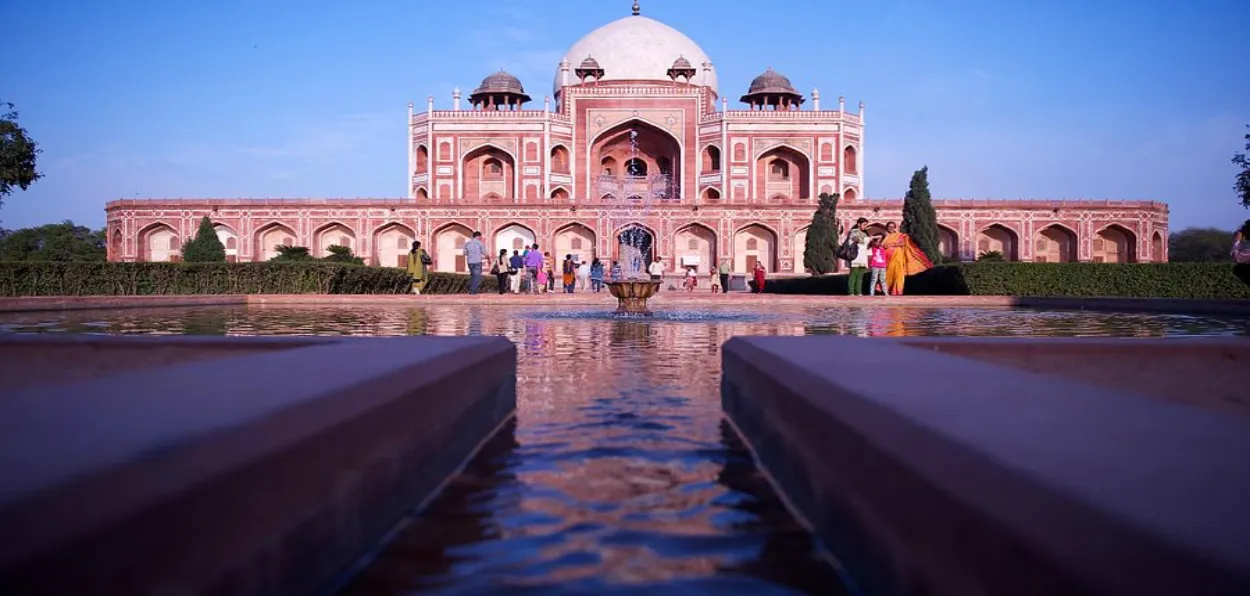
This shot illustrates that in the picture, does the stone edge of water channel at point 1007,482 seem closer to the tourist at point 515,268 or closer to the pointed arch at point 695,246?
the tourist at point 515,268

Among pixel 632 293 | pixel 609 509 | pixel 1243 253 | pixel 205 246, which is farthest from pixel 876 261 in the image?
pixel 205 246

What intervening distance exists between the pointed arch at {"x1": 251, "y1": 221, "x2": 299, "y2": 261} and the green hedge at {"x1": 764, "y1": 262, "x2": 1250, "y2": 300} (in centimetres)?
2061

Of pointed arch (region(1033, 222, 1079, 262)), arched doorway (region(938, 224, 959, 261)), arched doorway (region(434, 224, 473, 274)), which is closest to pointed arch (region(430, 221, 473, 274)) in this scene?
arched doorway (region(434, 224, 473, 274))

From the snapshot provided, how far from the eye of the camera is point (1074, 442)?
1113 millimetres

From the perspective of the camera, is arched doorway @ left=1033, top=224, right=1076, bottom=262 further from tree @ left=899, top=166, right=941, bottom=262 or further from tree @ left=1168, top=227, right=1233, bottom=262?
tree @ left=1168, top=227, right=1233, bottom=262

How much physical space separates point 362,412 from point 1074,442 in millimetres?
1010

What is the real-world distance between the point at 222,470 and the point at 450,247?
29.9 metres

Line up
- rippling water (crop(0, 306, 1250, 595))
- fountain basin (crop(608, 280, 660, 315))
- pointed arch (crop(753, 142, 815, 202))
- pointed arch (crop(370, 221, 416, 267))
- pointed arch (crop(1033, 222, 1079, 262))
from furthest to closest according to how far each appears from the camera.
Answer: pointed arch (crop(753, 142, 815, 202)) → pointed arch (crop(1033, 222, 1079, 262)) → pointed arch (crop(370, 221, 416, 267)) → fountain basin (crop(608, 280, 660, 315)) → rippling water (crop(0, 306, 1250, 595))

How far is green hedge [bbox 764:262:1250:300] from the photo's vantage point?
14.8 m

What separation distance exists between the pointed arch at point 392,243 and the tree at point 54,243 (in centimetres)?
1536

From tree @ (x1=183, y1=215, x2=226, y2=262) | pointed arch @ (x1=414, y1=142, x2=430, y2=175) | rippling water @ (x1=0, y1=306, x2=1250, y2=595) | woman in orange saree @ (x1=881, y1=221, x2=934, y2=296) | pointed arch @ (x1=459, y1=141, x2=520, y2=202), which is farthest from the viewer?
pointed arch @ (x1=414, y1=142, x2=430, y2=175)

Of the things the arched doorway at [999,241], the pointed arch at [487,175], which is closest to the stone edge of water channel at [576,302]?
the arched doorway at [999,241]

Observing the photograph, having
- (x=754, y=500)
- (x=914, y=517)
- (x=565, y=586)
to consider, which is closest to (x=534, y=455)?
(x=754, y=500)

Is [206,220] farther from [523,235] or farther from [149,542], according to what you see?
[149,542]
